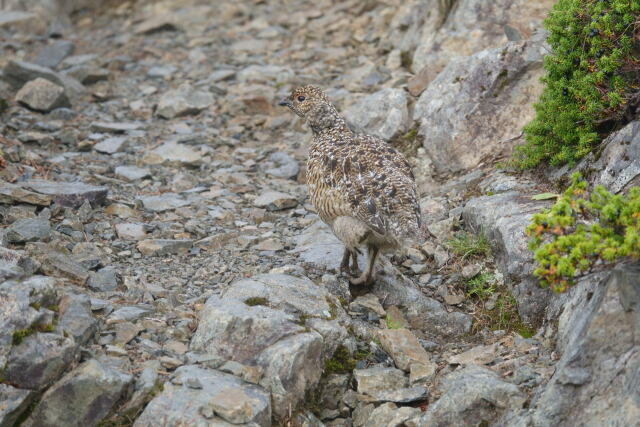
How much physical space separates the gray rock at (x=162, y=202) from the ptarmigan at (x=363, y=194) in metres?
2.36

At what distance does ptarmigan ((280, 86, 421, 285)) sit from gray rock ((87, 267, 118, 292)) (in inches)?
87.6

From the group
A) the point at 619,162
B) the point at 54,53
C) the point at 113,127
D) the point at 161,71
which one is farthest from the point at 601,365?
the point at 54,53

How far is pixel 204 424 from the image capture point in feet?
18.0

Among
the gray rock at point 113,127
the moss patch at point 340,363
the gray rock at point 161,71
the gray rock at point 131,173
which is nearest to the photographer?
the moss patch at point 340,363

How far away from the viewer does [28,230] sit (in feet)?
25.2

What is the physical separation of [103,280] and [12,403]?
1.98m

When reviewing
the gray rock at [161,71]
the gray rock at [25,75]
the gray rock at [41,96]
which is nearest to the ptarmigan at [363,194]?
the gray rock at [41,96]

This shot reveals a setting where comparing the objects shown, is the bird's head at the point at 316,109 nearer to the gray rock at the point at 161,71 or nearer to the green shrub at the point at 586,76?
the green shrub at the point at 586,76

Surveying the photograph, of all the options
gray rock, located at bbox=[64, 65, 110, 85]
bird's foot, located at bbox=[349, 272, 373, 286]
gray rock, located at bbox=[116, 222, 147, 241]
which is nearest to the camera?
bird's foot, located at bbox=[349, 272, 373, 286]

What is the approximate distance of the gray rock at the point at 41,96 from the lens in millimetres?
12172

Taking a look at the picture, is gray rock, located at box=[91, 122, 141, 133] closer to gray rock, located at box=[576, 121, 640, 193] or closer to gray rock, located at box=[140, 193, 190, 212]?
gray rock, located at box=[140, 193, 190, 212]

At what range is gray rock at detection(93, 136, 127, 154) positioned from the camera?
11.2 m

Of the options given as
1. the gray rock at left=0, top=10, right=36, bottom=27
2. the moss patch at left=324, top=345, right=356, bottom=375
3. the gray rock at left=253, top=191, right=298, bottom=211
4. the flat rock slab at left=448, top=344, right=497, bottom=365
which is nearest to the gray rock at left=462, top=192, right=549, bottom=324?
the flat rock slab at left=448, top=344, right=497, bottom=365

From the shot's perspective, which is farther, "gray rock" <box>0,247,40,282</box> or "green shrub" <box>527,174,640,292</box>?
"gray rock" <box>0,247,40,282</box>
